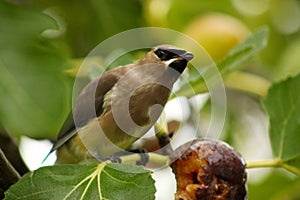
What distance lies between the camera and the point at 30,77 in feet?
6.06

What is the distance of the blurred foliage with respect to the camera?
1812 mm

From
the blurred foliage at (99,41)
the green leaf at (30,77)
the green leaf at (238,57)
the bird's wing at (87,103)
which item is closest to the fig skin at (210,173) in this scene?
the bird's wing at (87,103)

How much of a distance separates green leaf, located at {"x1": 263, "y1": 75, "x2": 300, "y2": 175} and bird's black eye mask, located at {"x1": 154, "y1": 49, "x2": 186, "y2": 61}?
15.2 inches

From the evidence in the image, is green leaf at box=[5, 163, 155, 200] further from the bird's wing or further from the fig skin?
the bird's wing

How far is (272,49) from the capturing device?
2.89 m

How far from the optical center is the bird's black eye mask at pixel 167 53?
4.01 ft

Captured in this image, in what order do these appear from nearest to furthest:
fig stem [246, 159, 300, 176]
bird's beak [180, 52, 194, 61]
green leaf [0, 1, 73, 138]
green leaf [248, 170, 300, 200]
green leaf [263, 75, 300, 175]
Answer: bird's beak [180, 52, 194, 61] < fig stem [246, 159, 300, 176] < green leaf [263, 75, 300, 175] < green leaf [0, 1, 73, 138] < green leaf [248, 170, 300, 200]

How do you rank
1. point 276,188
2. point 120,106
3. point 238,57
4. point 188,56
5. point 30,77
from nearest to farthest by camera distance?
point 188,56
point 120,106
point 238,57
point 30,77
point 276,188

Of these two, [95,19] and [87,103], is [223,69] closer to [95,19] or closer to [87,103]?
[87,103]

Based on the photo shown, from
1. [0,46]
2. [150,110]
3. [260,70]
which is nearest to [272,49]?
[260,70]

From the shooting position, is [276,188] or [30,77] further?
[276,188]

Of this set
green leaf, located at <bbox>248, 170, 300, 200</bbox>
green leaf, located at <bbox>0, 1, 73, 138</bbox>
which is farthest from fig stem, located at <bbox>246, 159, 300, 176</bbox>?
green leaf, located at <bbox>248, 170, 300, 200</bbox>

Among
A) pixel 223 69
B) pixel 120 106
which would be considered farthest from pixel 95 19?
pixel 120 106

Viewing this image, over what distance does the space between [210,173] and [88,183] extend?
197mm
